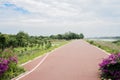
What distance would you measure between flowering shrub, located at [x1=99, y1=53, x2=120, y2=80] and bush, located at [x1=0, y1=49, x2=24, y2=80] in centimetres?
390

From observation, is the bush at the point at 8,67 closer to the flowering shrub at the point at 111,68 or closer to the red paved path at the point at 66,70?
the red paved path at the point at 66,70

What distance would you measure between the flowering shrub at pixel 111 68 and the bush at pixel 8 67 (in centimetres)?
390

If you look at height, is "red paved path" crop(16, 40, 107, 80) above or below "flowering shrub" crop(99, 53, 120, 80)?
below

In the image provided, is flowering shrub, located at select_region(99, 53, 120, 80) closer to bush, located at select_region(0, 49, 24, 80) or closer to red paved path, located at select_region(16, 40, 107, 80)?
red paved path, located at select_region(16, 40, 107, 80)

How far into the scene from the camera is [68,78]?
1144 centimetres

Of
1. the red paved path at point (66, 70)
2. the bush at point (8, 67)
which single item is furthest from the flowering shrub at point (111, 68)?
the bush at point (8, 67)

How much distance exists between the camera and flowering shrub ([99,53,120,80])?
32.1 feet

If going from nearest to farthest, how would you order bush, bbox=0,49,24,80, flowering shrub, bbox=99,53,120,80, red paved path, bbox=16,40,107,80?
flowering shrub, bbox=99,53,120,80 → bush, bbox=0,49,24,80 → red paved path, bbox=16,40,107,80

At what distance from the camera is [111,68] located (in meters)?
10.1

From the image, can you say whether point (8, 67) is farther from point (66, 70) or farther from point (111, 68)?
point (111, 68)

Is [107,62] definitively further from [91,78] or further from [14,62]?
[14,62]

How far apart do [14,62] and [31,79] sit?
1.97 meters

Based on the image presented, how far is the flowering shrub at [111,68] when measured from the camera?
979cm

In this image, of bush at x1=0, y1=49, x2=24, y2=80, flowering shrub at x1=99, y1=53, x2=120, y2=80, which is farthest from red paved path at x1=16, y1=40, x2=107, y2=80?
flowering shrub at x1=99, y1=53, x2=120, y2=80
